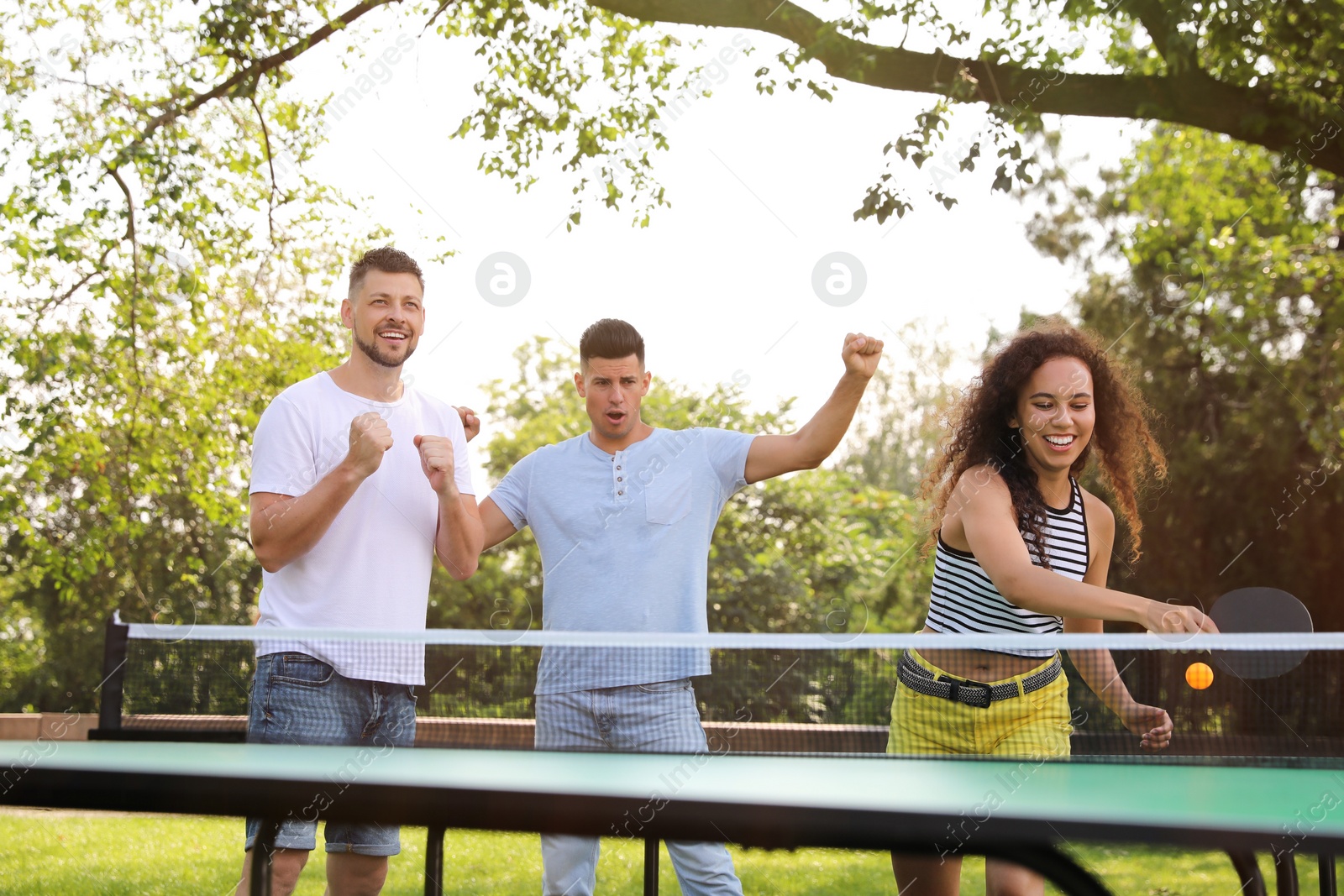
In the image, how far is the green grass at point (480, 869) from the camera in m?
6.07

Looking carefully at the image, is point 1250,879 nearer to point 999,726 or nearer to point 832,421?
point 999,726

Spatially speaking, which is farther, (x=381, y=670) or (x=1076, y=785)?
(x=381, y=670)

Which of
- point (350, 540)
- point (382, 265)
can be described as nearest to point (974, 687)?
point (350, 540)

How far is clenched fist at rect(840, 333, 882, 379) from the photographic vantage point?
288 cm

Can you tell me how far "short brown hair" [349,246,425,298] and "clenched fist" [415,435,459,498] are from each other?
484 mm

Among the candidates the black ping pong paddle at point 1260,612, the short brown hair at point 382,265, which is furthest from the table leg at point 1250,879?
the black ping pong paddle at point 1260,612

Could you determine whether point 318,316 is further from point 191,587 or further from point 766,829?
point 766,829

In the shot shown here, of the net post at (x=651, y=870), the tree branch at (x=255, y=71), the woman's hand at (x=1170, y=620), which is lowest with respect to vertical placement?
the net post at (x=651, y=870)

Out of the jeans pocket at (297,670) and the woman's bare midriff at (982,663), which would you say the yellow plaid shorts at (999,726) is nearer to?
the woman's bare midriff at (982,663)

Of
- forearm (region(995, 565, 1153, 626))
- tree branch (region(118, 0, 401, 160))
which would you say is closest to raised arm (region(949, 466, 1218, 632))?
forearm (region(995, 565, 1153, 626))

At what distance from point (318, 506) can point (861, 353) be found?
137cm

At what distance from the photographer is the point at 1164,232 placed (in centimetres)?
1173

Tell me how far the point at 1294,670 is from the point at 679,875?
7.39 m

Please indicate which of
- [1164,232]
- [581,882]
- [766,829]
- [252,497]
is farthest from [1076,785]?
[1164,232]
